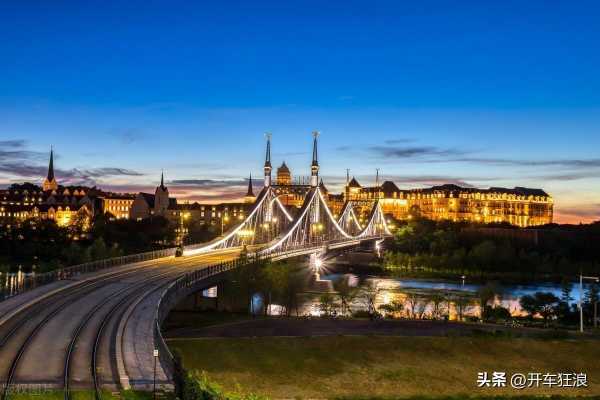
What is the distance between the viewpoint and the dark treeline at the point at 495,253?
384 ft

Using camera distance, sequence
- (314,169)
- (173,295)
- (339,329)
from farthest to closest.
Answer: (314,169), (339,329), (173,295)

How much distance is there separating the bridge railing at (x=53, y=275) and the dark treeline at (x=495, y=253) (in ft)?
191

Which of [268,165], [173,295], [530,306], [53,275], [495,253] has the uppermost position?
[268,165]

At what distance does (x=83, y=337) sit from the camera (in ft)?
105

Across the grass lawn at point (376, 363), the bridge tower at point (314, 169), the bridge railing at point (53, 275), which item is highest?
the bridge tower at point (314, 169)

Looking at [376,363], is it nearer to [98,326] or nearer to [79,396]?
[98,326]

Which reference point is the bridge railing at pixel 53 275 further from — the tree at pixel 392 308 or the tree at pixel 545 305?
the tree at pixel 545 305

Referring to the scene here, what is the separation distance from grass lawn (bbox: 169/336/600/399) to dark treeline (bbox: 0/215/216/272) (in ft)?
157

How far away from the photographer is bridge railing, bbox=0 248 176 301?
44.4 m

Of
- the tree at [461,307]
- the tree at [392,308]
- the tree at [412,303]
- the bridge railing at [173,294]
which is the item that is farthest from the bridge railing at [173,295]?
the tree at [461,307]

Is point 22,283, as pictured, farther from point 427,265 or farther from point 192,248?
point 427,265

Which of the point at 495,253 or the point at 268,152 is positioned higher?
the point at 268,152

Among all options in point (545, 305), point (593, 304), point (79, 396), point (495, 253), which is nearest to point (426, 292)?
point (545, 305)

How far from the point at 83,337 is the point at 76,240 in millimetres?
101497
